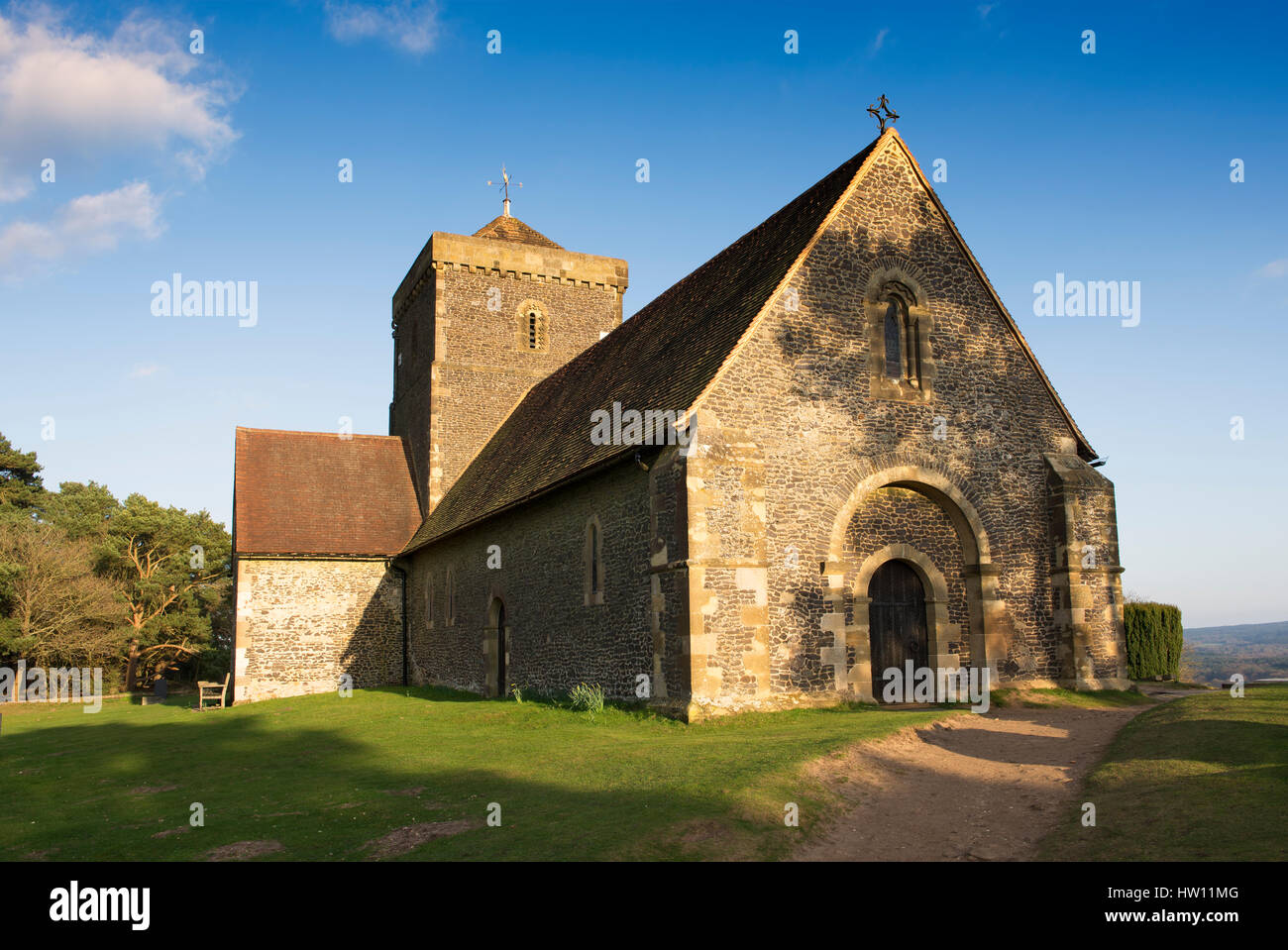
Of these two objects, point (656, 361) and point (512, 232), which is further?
point (512, 232)

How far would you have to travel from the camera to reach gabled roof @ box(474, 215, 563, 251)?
34656 millimetres

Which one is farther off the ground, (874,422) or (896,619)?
(874,422)

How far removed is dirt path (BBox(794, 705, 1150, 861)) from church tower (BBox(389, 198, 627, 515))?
71.1ft

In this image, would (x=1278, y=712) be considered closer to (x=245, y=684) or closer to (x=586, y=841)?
(x=586, y=841)

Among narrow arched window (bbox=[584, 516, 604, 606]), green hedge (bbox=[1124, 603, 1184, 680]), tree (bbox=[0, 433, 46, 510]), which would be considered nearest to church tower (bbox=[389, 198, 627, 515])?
narrow arched window (bbox=[584, 516, 604, 606])

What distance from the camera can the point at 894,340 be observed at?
17.8 metres

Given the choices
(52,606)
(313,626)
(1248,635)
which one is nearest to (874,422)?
(313,626)

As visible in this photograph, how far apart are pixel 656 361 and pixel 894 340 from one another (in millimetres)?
4865

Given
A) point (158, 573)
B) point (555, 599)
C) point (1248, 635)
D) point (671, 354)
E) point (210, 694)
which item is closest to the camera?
point (671, 354)

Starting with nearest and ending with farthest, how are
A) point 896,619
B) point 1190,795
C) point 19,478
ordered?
point 1190,795, point 896,619, point 19,478

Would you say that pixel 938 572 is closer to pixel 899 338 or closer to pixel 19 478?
pixel 899 338

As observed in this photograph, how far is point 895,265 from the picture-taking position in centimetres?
1773

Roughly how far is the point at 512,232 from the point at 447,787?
27.5 meters

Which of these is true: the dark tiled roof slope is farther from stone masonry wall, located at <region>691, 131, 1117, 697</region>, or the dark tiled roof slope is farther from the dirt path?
the dirt path
